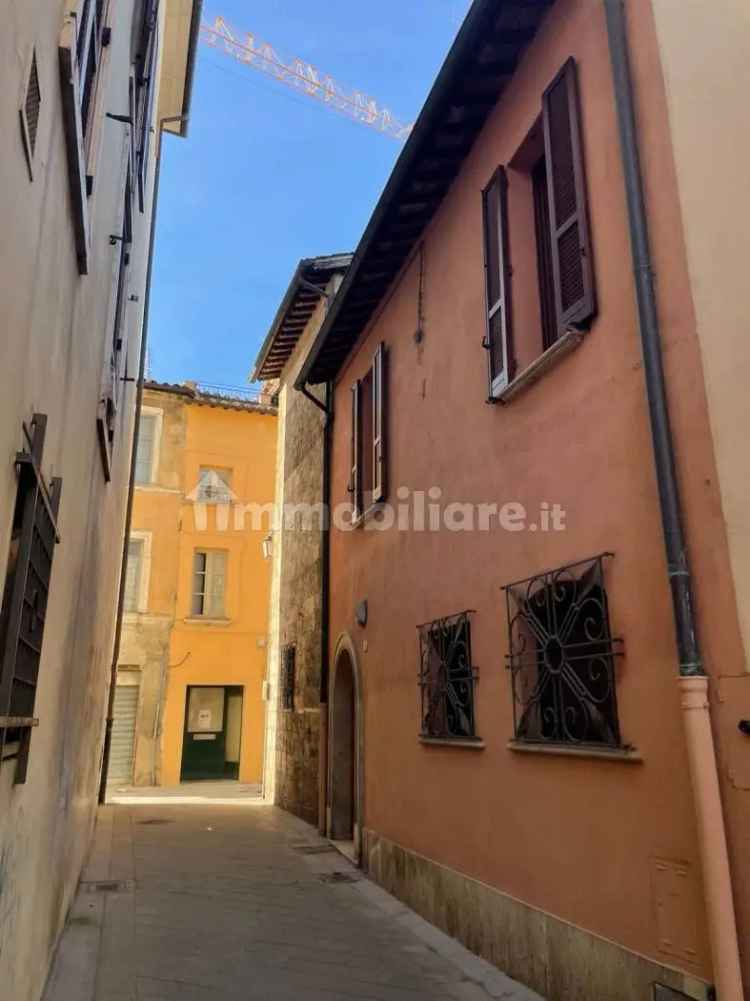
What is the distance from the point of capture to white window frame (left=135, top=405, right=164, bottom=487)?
19973 mm

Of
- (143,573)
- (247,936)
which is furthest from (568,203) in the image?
(143,573)

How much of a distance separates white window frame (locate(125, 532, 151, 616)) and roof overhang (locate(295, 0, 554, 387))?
11.5m

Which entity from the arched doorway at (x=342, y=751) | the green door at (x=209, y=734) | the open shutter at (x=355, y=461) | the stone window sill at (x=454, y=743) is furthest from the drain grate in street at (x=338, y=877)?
the green door at (x=209, y=734)

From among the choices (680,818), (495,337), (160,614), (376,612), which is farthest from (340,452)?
(160,614)

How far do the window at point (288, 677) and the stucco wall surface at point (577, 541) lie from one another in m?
4.97

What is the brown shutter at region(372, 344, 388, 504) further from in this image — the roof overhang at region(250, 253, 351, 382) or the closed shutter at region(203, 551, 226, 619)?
the closed shutter at region(203, 551, 226, 619)

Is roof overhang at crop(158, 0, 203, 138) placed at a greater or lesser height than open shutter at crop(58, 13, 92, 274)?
greater

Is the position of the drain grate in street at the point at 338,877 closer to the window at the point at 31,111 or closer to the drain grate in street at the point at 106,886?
the drain grate in street at the point at 106,886

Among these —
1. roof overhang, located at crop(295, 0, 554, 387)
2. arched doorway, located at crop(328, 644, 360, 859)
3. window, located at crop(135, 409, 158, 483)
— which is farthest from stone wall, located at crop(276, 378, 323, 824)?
window, located at crop(135, 409, 158, 483)

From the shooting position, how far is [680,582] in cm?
360

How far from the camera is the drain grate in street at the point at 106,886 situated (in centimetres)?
707

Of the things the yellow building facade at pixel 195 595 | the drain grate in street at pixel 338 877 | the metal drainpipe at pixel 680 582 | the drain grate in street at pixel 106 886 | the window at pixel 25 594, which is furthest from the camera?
the yellow building facade at pixel 195 595

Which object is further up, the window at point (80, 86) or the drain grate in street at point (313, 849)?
the window at point (80, 86)

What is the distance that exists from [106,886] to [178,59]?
36.6 feet
